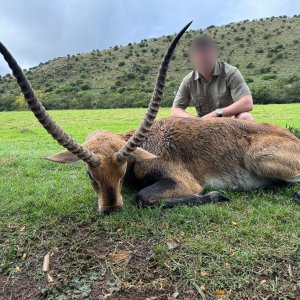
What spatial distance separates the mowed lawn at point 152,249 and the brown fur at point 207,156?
0.39 metres

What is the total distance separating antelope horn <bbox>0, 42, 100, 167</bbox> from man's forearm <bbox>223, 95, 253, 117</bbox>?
472cm

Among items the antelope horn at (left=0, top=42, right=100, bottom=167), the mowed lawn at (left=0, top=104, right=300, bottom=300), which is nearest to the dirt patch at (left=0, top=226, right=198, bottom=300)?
the mowed lawn at (left=0, top=104, right=300, bottom=300)

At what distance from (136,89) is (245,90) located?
67291mm

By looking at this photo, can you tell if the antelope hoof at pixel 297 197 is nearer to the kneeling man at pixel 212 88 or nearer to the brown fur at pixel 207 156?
the brown fur at pixel 207 156

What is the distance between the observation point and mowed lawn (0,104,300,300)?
15.8ft

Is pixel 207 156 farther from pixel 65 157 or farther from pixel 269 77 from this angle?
pixel 269 77

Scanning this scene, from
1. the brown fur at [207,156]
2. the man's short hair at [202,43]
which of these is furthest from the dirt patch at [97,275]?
the man's short hair at [202,43]

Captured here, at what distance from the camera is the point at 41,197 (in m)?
7.73

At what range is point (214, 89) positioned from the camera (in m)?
10.8

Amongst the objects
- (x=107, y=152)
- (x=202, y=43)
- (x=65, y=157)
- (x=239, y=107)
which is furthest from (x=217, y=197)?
(x=202, y=43)

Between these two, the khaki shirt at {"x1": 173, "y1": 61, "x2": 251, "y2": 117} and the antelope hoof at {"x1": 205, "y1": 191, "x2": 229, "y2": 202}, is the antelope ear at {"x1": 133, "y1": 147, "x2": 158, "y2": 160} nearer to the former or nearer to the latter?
the antelope hoof at {"x1": 205, "y1": 191, "x2": 229, "y2": 202}

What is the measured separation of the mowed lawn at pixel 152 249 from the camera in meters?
4.80

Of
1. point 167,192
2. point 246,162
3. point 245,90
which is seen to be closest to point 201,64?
point 245,90

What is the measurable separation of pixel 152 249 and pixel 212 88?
6.19 m
